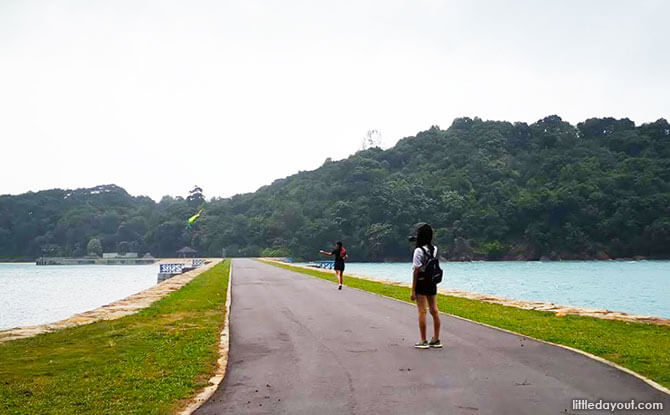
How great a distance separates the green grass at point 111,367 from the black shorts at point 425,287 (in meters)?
Result: 3.58

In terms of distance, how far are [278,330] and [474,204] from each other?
91996 millimetres

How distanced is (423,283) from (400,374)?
233cm

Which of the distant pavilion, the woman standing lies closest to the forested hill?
the distant pavilion

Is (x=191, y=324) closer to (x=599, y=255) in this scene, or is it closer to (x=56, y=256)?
(x=599, y=255)

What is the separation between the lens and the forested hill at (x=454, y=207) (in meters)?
88.1

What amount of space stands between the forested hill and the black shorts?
85.1 metres

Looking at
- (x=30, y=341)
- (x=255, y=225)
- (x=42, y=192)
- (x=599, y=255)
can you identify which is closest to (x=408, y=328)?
(x=30, y=341)

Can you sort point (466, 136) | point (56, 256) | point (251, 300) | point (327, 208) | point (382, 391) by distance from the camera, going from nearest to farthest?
point (382, 391)
point (251, 300)
point (327, 208)
point (466, 136)
point (56, 256)

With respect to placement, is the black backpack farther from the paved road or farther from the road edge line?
the road edge line

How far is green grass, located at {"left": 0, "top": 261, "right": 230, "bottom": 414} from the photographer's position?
22.0ft

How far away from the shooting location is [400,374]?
795 centimetres

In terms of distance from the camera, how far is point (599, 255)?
88500 mm

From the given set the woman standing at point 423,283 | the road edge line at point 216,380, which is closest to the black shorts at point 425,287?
the woman standing at point 423,283

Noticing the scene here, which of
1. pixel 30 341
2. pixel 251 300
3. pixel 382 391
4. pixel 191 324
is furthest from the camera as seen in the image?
pixel 251 300
